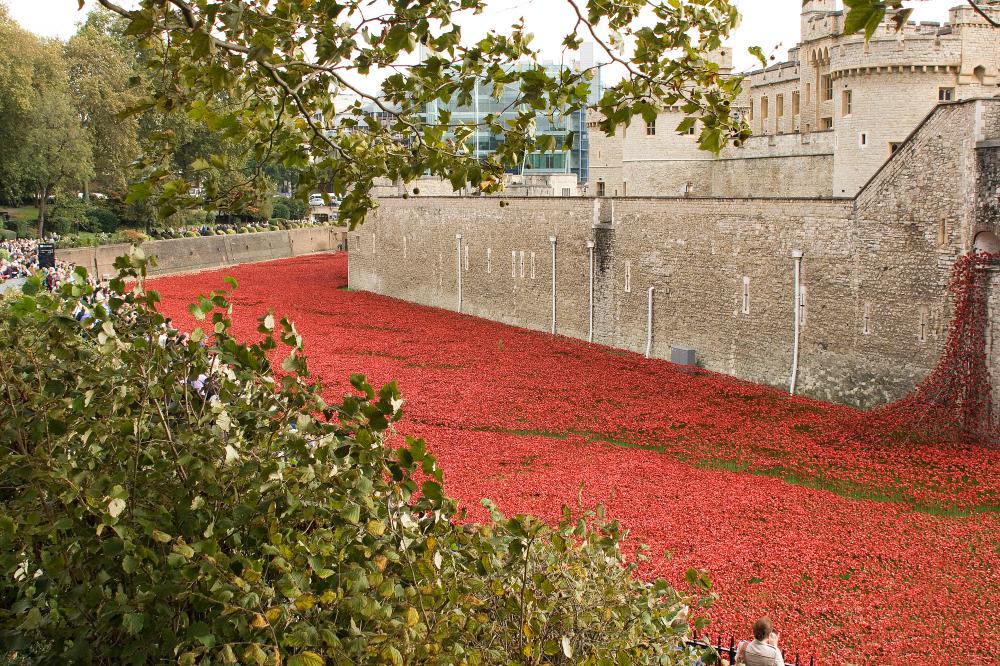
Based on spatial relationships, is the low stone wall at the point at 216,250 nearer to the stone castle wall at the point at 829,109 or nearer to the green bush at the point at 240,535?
the stone castle wall at the point at 829,109

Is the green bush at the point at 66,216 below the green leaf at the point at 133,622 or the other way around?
the other way around

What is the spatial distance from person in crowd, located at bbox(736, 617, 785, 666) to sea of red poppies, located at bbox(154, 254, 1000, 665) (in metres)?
1.51

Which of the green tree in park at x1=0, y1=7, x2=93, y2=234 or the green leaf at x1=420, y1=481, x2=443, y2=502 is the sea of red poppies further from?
the green tree in park at x1=0, y1=7, x2=93, y2=234

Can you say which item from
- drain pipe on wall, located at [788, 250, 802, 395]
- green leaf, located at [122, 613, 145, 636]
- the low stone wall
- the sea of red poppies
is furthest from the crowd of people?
green leaf, located at [122, 613, 145, 636]

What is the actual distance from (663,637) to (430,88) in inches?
139

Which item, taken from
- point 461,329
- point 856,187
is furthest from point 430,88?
point 461,329

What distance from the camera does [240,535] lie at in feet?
13.6

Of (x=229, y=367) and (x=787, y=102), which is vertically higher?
(x=787, y=102)

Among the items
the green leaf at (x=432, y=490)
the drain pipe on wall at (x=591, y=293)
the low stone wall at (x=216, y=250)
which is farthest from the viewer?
the low stone wall at (x=216, y=250)

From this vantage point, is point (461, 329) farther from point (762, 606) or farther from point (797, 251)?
point (762, 606)

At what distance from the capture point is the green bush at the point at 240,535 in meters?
3.79

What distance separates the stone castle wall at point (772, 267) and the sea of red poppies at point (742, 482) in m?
0.94

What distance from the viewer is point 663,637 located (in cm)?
478

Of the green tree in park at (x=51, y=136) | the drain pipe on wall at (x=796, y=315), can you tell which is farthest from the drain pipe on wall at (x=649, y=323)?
the green tree in park at (x=51, y=136)
